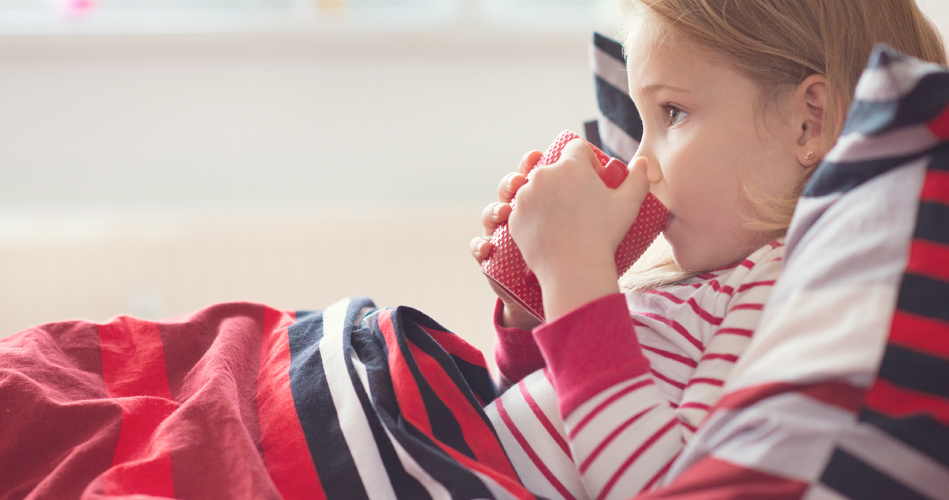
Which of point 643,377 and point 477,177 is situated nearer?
point 643,377

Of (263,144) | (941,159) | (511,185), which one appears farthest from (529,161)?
(263,144)

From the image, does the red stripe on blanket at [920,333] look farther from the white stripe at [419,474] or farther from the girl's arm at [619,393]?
the white stripe at [419,474]

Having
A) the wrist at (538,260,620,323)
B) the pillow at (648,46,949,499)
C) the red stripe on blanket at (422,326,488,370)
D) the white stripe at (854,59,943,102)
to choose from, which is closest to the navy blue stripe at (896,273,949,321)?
Answer: the pillow at (648,46,949,499)

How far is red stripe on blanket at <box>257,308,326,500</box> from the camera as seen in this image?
0.59 m

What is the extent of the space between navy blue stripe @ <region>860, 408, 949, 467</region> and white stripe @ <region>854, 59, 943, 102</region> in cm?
18

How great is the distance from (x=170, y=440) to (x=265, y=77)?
1.28 m

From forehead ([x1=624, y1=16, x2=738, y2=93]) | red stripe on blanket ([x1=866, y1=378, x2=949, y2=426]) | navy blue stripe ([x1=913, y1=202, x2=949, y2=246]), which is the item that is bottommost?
red stripe on blanket ([x1=866, y1=378, x2=949, y2=426])

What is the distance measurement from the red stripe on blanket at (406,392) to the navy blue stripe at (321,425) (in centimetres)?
6

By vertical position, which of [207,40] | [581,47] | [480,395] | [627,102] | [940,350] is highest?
[207,40]

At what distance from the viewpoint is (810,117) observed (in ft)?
2.23

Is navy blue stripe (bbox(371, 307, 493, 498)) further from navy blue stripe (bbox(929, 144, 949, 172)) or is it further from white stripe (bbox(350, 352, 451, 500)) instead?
navy blue stripe (bbox(929, 144, 949, 172))

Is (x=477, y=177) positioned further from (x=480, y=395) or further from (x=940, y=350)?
(x=940, y=350)

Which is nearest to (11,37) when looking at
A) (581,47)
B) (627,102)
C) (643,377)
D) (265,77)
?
(265,77)

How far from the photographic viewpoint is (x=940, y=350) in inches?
16.2
